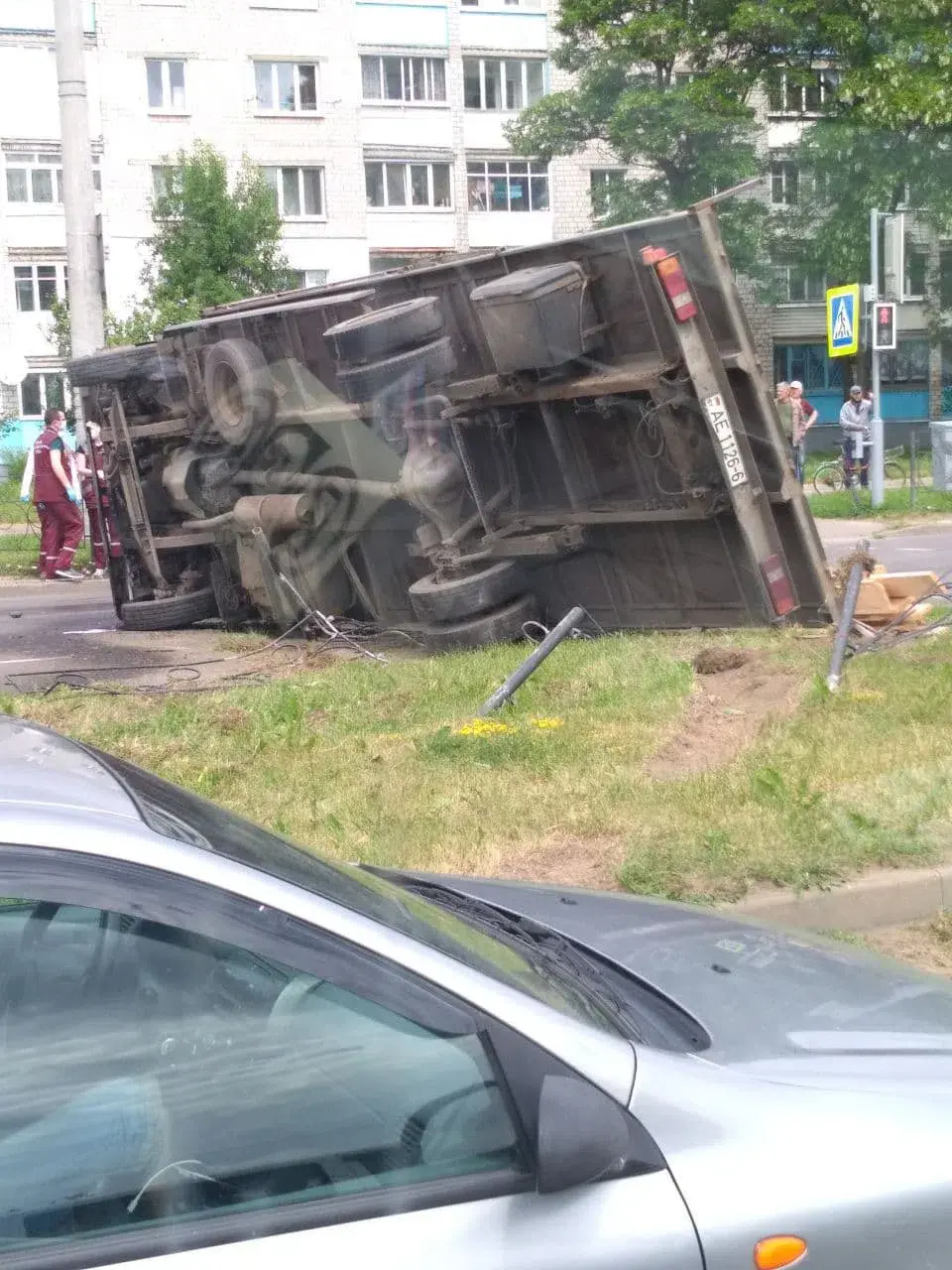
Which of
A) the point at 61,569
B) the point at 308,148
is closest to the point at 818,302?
the point at 308,148

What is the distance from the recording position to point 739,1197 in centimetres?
215

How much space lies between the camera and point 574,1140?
2.09 metres

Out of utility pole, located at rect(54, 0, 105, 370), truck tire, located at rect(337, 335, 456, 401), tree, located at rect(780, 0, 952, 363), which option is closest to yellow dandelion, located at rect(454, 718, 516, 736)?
truck tire, located at rect(337, 335, 456, 401)

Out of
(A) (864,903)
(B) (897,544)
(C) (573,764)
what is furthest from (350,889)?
(B) (897,544)

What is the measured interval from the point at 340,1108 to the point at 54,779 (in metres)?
0.67

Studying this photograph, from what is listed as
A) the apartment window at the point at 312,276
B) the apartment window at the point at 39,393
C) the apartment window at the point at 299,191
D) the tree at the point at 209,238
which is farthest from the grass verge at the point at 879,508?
the apartment window at the point at 39,393

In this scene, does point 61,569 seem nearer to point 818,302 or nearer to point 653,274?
point 653,274

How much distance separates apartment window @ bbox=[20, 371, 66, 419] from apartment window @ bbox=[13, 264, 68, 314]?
6.47 ft

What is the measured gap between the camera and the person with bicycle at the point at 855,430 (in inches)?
963

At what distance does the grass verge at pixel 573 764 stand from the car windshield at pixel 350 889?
259 cm

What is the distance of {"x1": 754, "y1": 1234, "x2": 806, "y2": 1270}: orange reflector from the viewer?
7.00ft

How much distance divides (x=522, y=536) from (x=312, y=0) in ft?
122

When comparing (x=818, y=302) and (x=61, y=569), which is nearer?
(x=61, y=569)

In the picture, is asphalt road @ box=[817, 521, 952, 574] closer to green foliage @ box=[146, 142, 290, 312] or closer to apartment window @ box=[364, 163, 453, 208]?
green foliage @ box=[146, 142, 290, 312]
